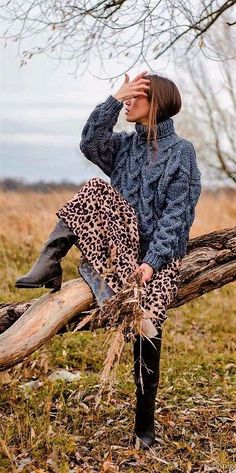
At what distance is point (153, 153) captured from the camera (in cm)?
423

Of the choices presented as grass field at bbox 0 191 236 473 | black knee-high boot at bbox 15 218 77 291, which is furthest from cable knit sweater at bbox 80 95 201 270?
grass field at bbox 0 191 236 473

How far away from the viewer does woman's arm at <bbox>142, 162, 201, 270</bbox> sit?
403cm

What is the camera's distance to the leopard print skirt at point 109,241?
407 centimetres

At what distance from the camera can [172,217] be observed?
4.04 metres

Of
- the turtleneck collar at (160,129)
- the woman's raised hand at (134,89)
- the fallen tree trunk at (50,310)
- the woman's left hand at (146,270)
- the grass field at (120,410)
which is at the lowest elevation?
the grass field at (120,410)

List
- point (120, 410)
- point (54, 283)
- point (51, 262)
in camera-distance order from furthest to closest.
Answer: point (120, 410) → point (54, 283) → point (51, 262)

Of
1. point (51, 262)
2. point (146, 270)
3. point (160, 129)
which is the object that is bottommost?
point (146, 270)

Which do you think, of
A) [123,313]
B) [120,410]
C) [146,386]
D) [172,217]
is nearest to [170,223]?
[172,217]

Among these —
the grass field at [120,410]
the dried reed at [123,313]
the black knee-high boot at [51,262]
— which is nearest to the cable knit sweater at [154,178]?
the dried reed at [123,313]

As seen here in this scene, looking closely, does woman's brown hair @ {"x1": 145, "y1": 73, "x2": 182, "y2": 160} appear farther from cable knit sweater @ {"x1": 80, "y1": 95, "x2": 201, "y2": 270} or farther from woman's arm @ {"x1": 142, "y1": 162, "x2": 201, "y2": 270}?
woman's arm @ {"x1": 142, "y1": 162, "x2": 201, "y2": 270}

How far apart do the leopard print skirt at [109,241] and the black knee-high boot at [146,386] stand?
0.25m

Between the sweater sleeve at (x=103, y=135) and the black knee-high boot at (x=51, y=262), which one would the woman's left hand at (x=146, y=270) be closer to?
the black knee-high boot at (x=51, y=262)

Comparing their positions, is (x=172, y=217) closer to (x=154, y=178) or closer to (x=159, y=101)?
(x=154, y=178)

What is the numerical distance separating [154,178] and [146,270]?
1.66ft
